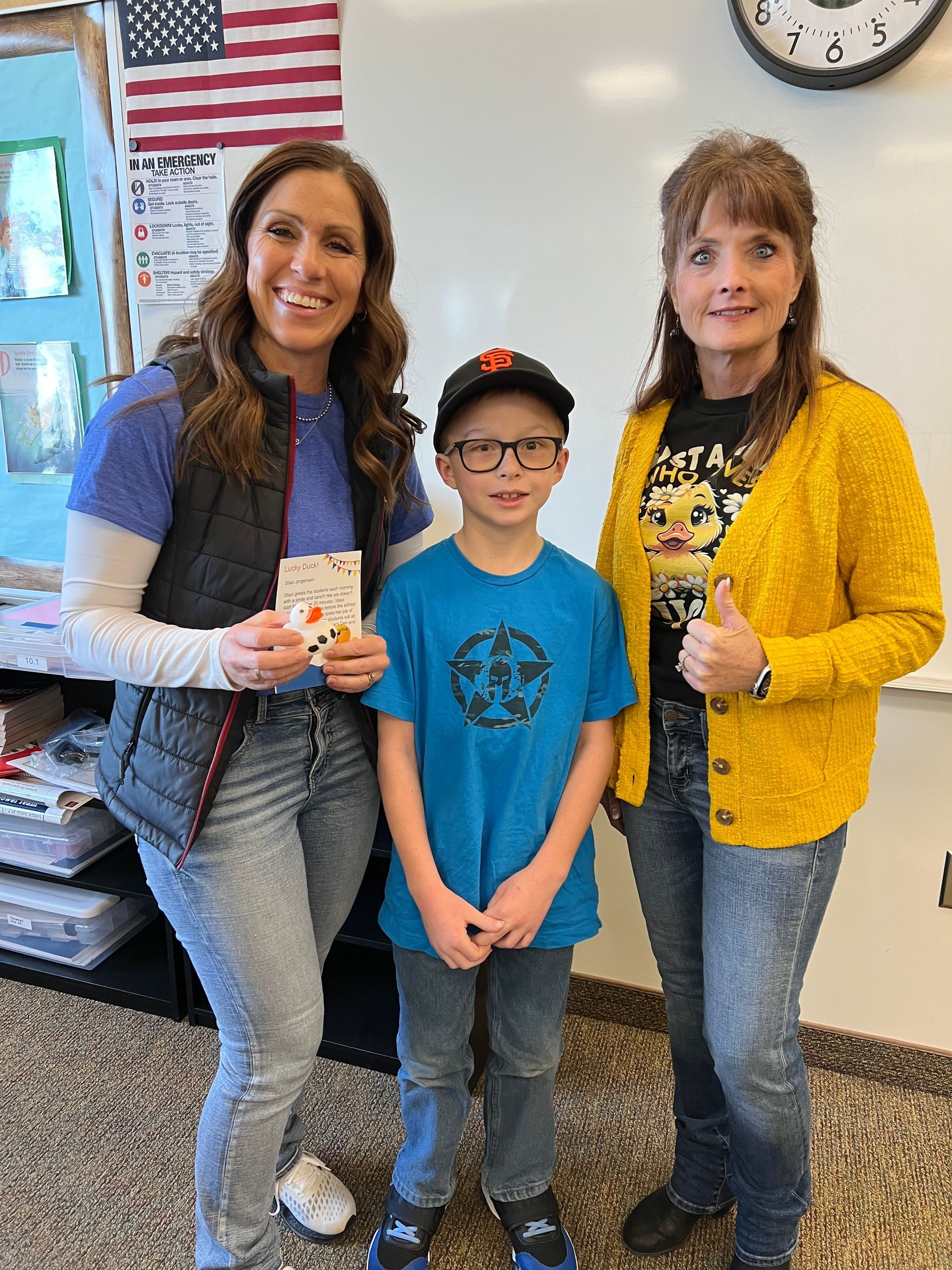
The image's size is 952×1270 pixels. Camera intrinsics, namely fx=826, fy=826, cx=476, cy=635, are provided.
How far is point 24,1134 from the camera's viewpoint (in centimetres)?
181

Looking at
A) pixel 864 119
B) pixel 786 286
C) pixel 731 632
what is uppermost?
pixel 864 119

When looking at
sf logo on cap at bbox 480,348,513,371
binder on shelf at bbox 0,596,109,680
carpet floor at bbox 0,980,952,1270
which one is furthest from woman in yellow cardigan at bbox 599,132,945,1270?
binder on shelf at bbox 0,596,109,680

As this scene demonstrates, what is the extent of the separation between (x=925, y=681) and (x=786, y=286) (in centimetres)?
99

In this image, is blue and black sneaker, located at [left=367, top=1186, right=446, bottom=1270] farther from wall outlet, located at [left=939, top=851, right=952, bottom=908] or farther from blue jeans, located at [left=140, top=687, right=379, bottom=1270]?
wall outlet, located at [left=939, top=851, right=952, bottom=908]

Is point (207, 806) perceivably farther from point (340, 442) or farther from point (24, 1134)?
point (24, 1134)

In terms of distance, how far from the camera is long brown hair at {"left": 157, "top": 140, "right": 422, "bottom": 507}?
3.85 feet

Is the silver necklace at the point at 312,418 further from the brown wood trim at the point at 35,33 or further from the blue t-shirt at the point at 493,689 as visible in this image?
the brown wood trim at the point at 35,33

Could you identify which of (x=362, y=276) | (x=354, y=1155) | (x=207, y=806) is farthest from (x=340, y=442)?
(x=354, y=1155)

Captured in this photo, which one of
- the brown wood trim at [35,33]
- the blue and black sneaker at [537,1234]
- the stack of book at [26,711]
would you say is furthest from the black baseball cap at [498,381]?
the brown wood trim at [35,33]

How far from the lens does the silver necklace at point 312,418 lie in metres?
1.30

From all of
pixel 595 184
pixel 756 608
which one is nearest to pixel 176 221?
pixel 595 184

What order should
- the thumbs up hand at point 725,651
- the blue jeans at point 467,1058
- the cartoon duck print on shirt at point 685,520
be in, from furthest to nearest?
the blue jeans at point 467,1058 → the cartoon duck print on shirt at point 685,520 → the thumbs up hand at point 725,651

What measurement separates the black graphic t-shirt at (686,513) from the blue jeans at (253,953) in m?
0.55

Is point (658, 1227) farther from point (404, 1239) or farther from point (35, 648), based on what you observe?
point (35, 648)
